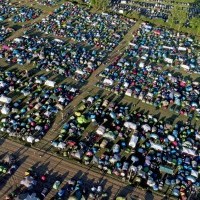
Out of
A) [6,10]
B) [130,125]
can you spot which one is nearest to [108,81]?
[130,125]

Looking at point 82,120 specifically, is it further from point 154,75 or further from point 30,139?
point 154,75

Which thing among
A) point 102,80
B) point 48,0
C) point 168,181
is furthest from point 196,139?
point 48,0

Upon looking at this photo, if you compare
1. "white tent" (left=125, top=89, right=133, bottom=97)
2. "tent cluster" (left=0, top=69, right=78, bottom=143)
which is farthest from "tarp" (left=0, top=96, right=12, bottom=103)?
"white tent" (left=125, top=89, right=133, bottom=97)

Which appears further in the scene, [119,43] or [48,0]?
[48,0]

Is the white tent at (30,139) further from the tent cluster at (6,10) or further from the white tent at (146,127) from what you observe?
the tent cluster at (6,10)

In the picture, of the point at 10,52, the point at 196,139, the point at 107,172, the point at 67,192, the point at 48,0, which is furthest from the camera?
the point at 48,0

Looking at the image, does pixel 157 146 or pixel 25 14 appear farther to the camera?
pixel 25 14

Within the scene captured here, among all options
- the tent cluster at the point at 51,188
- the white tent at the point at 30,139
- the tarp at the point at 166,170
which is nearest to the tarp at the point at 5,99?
the white tent at the point at 30,139

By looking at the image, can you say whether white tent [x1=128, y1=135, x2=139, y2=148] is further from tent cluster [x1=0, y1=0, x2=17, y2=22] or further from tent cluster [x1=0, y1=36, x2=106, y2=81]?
tent cluster [x1=0, y1=0, x2=17, y2=22]

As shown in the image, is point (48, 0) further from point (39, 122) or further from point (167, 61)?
point (39, 122)
